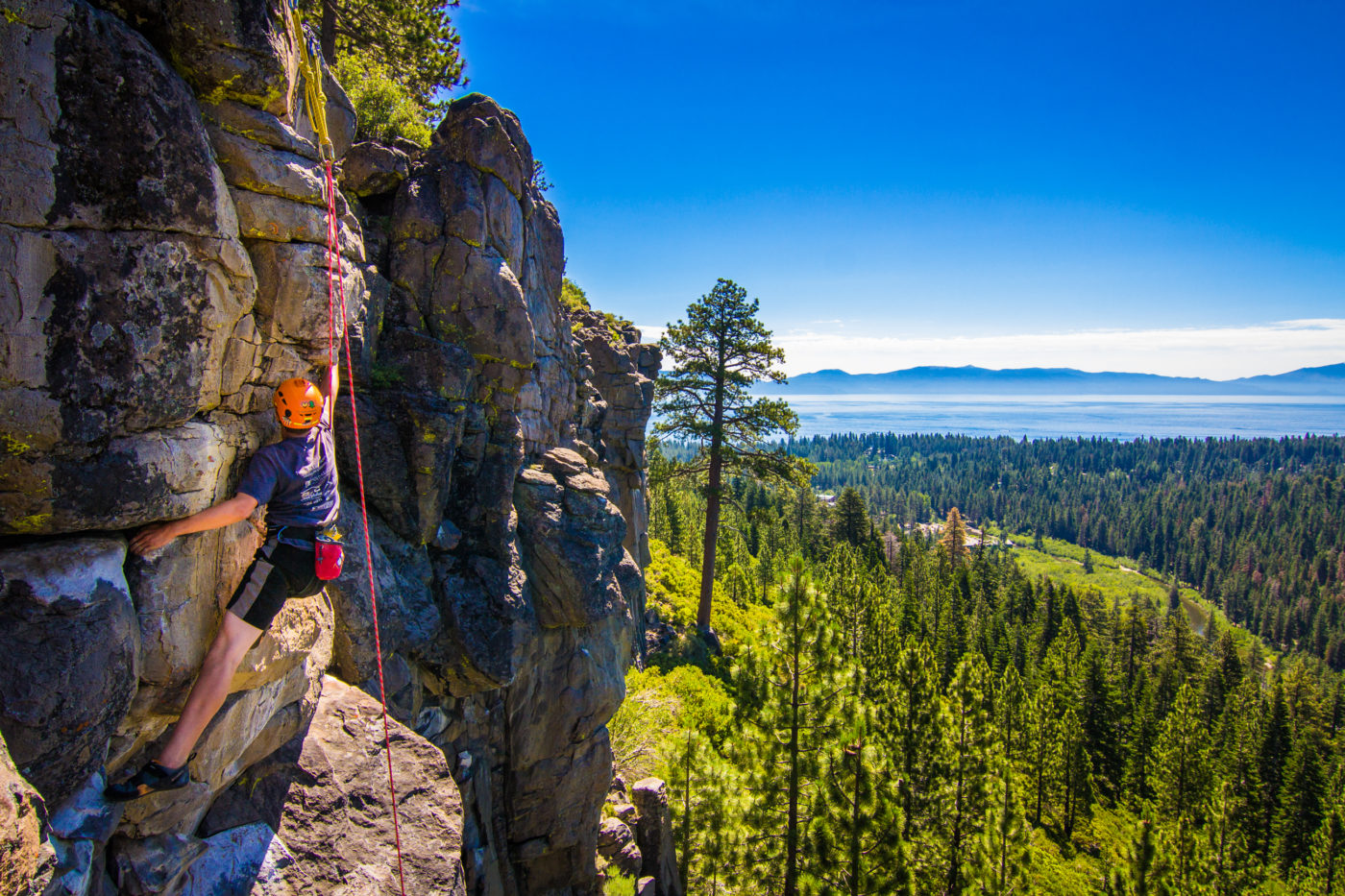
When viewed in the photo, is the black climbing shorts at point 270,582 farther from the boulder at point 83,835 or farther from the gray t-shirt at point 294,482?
the boulder at point 83,835

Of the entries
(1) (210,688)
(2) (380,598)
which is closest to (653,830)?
(2) (380,598)

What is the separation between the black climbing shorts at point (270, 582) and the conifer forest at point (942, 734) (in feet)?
35.9

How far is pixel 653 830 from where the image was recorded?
15.4 meters

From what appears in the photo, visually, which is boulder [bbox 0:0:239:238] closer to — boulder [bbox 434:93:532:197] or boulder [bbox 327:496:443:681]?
boulder [bbox 327:496:443:681]

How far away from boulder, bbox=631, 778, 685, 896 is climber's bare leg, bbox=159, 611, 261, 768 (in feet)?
42.1

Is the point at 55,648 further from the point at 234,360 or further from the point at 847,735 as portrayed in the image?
the point at 847,735

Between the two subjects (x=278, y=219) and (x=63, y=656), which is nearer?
(x=63, y=656)

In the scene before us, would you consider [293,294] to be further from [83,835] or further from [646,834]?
[646,834]

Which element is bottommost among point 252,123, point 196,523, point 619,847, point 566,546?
point 619,847

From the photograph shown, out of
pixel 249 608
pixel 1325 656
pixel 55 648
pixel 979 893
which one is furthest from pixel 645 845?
pixel 1325 656

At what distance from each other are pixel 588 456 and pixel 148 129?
1395 cm

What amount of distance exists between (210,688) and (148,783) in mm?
666

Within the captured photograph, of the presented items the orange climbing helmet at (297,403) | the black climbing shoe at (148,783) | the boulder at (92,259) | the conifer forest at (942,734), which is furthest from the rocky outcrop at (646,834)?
the boulder at (92,259)

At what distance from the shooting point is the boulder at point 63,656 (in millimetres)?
3580
